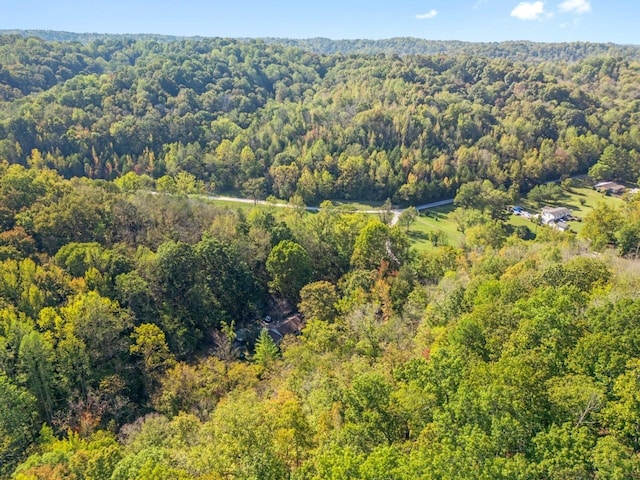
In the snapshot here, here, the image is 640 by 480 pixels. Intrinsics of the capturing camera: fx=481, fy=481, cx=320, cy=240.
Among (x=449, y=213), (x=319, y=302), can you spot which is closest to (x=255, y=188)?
(x=449, y=213)

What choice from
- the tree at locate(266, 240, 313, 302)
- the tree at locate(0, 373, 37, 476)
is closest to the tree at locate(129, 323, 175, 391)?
the tree at locate(0, 373, 37, 476)

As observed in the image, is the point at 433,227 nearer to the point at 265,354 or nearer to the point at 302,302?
the point at 302,302

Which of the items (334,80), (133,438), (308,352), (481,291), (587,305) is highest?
(334,80)

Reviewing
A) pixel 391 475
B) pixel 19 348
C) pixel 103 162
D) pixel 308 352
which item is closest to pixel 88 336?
pixel 19 348

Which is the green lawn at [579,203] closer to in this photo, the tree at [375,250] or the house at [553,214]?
the house at [553,214]

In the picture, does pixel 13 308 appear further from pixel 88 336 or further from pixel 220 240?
pixel 220 240

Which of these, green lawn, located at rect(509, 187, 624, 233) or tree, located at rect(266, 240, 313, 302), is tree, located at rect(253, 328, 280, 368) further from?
green lawn, located at rect(509, 187, 624, 233)
